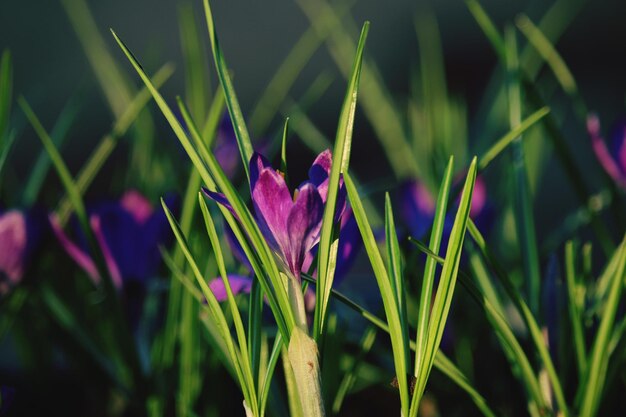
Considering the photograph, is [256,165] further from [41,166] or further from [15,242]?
[41,166]

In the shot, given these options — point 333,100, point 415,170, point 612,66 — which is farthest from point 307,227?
point 612,66

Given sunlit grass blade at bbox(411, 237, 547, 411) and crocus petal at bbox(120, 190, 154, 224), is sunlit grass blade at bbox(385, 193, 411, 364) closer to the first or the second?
sunlit grass blade at bbox(411, 237, 547, 411)

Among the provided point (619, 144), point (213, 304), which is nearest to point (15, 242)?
point (213, 304)

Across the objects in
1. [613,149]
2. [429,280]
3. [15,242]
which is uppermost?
[15,242]

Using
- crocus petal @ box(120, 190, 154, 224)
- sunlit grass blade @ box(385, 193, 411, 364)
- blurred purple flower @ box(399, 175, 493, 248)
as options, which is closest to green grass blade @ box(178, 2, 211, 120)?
crocus petal @ box(120, 190, 154, 224)

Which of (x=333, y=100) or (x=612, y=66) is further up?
(x=333, y=100)

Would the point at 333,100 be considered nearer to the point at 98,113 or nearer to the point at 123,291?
the point at 98,113

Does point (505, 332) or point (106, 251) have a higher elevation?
point (106, 251)
